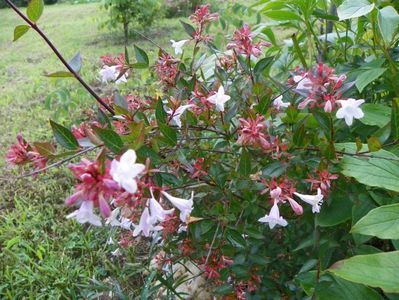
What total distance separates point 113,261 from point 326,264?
1.06 m

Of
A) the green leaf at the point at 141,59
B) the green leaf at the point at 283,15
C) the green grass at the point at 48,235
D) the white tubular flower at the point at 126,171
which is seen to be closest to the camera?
the white tubular flower at the point at 126,171

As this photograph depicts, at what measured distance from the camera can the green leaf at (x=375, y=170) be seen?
32.4 inches

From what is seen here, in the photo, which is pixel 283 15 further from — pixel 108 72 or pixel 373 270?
pixel 373 270

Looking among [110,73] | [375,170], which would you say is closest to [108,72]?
[110,73]

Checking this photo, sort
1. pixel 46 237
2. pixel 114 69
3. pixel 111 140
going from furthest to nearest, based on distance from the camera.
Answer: pixel 46 237 → pixel 114 69 → pixel 111 140

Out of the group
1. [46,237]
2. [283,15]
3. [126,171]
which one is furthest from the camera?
[46,237]

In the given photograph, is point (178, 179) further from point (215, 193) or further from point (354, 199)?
point (354, 199)

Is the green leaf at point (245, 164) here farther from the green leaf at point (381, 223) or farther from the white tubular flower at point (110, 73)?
the white tubular flower at point (110, 73)

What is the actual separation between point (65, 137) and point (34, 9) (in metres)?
0.29

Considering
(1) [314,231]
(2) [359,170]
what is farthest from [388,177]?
(1) [314,231]

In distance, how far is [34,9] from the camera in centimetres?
84

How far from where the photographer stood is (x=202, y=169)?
2.98ft

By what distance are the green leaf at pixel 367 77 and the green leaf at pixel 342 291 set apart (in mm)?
418

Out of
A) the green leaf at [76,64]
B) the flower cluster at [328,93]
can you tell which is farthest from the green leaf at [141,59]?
the flower cluster at [328,93]
